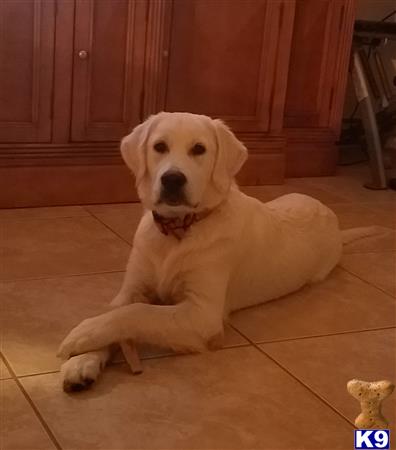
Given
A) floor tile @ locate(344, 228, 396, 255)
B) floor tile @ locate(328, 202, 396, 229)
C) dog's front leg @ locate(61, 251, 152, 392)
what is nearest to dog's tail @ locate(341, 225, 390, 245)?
floor tile @ locate(344, 228, 396, 255)

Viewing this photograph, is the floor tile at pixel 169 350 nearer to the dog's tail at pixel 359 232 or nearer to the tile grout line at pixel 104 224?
the tile grout line at pixel 104 224

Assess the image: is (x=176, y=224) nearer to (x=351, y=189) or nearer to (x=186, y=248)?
(x=186, y=248)

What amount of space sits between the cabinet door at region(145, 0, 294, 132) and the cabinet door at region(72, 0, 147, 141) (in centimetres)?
6

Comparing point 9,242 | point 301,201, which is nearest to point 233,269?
point 301,201

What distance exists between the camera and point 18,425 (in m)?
1.47

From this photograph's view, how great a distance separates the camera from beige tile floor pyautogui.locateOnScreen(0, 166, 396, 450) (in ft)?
4.92

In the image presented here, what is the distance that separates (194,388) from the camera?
169 cm

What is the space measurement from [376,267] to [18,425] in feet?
4.93

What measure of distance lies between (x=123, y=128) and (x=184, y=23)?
50 centimetres

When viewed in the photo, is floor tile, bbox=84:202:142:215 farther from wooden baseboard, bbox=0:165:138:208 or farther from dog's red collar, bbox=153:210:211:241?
dog's red collar, bbox=153:210:211:241

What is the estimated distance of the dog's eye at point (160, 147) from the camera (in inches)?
75.9

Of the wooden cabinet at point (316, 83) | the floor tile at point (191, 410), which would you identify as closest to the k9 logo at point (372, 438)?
the floor tile at point (191, 410)

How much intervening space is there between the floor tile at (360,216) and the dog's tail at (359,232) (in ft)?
0.49

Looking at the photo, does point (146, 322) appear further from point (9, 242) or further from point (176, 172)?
point (9, 242)
